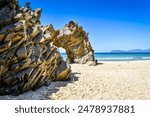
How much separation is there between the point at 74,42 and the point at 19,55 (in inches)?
1338

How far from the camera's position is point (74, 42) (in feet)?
176

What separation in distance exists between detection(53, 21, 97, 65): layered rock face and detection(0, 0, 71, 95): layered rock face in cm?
2842

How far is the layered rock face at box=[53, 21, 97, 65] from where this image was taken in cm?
5288

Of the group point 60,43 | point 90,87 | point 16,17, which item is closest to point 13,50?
point 16,17

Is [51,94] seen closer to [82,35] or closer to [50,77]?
[50,77]

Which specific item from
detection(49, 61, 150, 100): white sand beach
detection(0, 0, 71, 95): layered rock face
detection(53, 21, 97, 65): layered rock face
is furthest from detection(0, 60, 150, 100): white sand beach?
detection(53, 21, 97, 65): layered rock face

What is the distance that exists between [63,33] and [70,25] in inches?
92.4

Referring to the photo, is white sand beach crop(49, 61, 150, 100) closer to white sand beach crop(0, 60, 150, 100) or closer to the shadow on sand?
white sand beach crop(0, 60, 150, 100)

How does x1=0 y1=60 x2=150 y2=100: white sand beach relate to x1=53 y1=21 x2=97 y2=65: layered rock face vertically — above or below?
below

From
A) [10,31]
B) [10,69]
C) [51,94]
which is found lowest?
[51,94]

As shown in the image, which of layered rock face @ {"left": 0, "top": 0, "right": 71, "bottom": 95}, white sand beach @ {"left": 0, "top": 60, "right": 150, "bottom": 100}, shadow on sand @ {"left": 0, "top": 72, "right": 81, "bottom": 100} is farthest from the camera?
white sand beach @ {"left": 0, "top": 60, "right": 150, "bottom": 100}

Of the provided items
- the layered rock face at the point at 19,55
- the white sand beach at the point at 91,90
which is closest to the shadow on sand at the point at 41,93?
the white sand beach at the point at 91,90

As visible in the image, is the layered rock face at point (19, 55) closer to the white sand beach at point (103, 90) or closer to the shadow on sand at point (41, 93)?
the shadow on sand at point (41, 93)

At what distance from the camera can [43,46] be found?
24.5m
